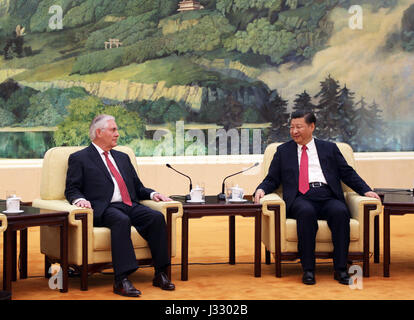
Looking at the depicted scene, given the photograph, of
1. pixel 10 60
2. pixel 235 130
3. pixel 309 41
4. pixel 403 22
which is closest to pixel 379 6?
pixel 403 22

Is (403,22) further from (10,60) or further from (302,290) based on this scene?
(302,290)

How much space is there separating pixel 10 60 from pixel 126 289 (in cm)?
534

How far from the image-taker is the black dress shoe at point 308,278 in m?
4.94

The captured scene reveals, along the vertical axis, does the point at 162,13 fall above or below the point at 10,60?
above

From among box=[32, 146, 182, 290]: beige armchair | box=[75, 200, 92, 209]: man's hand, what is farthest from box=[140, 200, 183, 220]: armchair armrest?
box=[75, 200, 92, 209]: man's hand

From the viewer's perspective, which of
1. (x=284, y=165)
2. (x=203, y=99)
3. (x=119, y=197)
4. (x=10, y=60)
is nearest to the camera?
(x=119, y=197)

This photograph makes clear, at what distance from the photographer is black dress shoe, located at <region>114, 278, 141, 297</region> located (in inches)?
179

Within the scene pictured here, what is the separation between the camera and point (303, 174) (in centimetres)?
550

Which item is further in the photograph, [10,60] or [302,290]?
[10,60]

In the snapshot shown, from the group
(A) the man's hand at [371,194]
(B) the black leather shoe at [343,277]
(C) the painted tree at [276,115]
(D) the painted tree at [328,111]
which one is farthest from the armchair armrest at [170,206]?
(D) the painted tree at [328,111]

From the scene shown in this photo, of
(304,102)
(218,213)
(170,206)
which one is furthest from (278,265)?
(304,102)

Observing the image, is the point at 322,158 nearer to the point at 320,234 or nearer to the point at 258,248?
the point at 320,234

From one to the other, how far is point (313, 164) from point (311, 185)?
7.2 inches

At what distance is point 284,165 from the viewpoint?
18.2 ft
